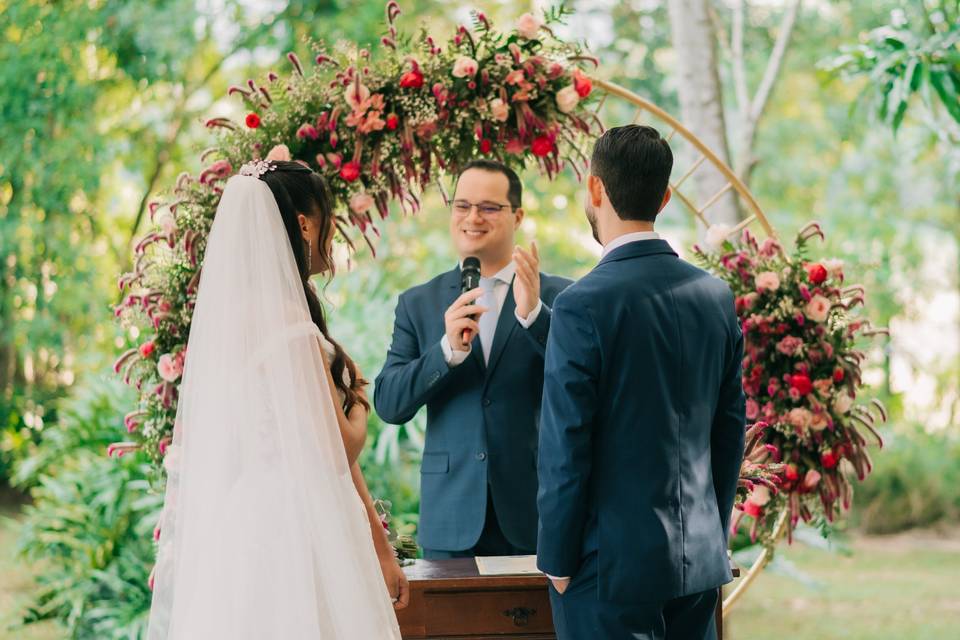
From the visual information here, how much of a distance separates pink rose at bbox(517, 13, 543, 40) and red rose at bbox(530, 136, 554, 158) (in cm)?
40

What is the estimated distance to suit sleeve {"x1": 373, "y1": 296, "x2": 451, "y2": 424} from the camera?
3844 millimetres

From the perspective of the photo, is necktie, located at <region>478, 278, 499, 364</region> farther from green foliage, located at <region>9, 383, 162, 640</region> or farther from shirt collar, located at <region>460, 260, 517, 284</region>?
green foliage, located at <region>9, 383, 162, 640</region>

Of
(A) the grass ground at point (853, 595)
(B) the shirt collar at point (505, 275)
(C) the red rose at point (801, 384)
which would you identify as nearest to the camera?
(B) the shirt collar at point (505, 275)

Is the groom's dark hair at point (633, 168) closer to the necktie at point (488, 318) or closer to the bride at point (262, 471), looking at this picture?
the bride at point (262, 471)

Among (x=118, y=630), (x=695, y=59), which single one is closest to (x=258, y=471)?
(x=118, y=630)

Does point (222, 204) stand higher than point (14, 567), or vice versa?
point (222, 204)

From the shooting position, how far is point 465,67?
4422mm

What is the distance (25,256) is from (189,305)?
Answer: 7.98 meters

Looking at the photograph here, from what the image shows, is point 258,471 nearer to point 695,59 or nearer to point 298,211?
point 298,211

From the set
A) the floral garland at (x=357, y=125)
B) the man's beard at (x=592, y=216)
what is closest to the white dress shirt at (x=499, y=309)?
the floral garland at (x=357, y=125)

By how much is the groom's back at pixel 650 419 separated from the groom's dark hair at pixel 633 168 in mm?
104

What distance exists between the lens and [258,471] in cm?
295

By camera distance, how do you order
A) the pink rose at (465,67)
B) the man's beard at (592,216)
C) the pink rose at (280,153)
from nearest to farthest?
the man's beard at (592,216) < the pink rose at (280,153) < the pink rose at (465,67)

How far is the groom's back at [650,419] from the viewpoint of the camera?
2.77m
